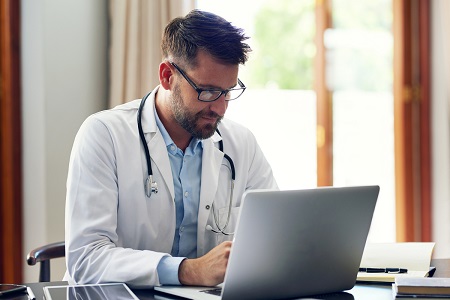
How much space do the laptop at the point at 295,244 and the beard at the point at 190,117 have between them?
0.51 meters

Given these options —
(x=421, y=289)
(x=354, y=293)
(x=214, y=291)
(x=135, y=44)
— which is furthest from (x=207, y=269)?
(x=135, y=44)

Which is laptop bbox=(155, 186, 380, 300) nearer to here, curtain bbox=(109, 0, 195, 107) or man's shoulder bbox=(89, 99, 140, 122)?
man's shoulder bbox=(89, 99, 140, 122)

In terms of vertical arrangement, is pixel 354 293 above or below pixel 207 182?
below

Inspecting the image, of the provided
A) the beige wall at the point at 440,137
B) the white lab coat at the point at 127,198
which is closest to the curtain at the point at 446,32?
the beige wall at the point at 440,137

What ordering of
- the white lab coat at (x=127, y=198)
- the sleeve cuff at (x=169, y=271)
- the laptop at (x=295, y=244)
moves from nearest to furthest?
the laptop at (x=295, y=244), the sleeve cuff at (x=169, y=271), the white lab coat at (x=127, y=198)

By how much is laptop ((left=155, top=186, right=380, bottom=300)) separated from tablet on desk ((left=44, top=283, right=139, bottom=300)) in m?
0.10

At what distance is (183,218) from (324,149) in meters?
2.29

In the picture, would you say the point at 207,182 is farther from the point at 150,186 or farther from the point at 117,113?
the point at 117,113

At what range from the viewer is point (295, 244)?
1499 millimetres

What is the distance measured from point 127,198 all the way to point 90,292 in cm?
44

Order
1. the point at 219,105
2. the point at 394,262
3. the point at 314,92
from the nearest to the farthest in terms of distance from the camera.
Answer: the point at 394,262 → the point at 219,105 → the point at 314,92

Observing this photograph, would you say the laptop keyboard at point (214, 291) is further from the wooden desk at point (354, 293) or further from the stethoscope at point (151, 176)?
the stethoscope at point (151, 176)

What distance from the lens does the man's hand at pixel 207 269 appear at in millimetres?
1589

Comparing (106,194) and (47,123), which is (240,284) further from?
(47,123)
